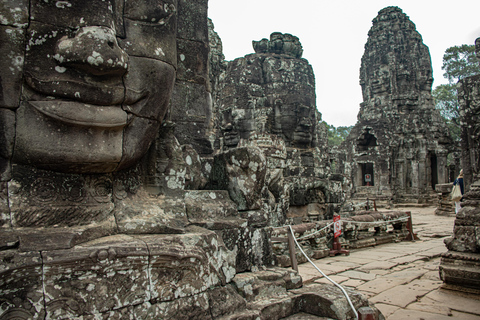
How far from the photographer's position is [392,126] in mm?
22281

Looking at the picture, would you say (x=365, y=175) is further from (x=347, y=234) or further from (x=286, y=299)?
(x=286, y=299)

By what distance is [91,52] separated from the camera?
186cm

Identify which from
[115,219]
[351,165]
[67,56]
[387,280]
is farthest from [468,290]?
[351,165]

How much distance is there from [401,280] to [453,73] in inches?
→ 1399

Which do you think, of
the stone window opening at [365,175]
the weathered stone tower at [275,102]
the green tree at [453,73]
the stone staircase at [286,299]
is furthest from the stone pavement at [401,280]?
the green tree at [453,73]

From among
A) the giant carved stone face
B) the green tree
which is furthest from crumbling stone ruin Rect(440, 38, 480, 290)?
the green tree

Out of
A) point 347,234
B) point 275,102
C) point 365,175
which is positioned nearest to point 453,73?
point 365,175

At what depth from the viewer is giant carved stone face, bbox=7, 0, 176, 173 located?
1.84 m

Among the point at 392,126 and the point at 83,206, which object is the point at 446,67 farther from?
the point at 83,206

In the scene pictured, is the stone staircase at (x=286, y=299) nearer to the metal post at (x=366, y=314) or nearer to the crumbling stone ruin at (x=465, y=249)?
the metal post at (x=366, y=314)

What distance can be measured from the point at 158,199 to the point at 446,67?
39184 mm

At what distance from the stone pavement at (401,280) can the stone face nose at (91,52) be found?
3.23 meters

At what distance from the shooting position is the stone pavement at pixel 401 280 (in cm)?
352

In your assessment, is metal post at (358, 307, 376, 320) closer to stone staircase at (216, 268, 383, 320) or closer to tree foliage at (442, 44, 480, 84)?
stone staircase at (216, 268, 383, 320)
